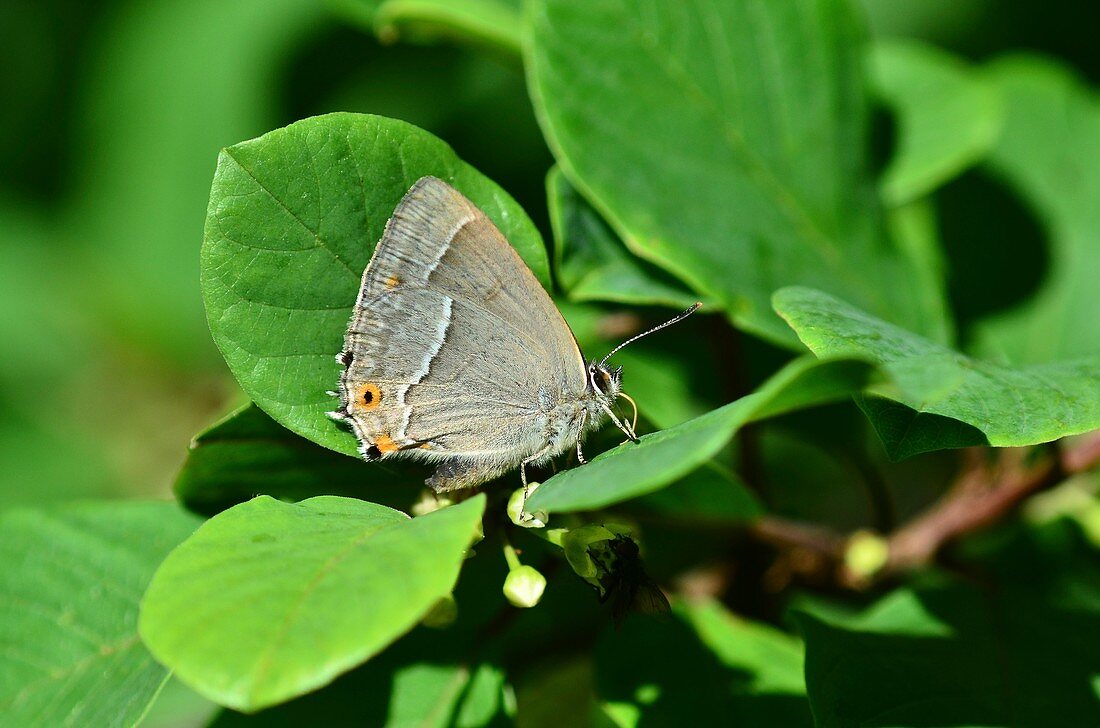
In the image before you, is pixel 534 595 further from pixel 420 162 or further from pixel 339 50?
pixel 339 50

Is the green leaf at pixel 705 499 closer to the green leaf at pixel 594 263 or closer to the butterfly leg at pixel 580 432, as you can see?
the butterfly leg at pixel 580 432

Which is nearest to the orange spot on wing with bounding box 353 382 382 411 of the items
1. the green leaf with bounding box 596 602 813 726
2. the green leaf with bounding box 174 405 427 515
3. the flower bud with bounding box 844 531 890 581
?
the green leaf with bounding box 174 405 427 515

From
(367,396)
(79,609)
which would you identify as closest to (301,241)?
A: (367,396)

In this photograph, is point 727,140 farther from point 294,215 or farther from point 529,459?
point 294,215

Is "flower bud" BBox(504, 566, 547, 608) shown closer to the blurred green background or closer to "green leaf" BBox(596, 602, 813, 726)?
"green leaf" BBox(596, 602, 813, 726)

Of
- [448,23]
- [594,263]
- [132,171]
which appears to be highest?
[448,23]

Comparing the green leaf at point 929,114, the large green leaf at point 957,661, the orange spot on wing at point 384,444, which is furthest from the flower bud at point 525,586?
the green leaf at point 929,114
